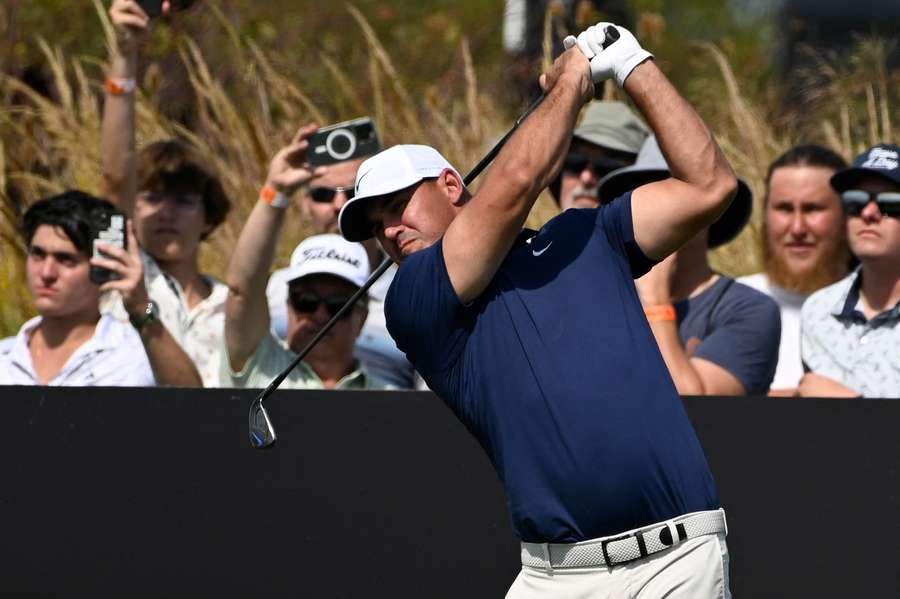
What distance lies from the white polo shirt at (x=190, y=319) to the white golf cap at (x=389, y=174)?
78.7 inches

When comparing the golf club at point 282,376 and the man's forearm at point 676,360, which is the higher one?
the golf club at point 282,376

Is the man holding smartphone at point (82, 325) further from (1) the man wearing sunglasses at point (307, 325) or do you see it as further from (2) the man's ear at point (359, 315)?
(2) the man's ear at point (359, 315)

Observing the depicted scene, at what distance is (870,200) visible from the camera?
5410 millimetres

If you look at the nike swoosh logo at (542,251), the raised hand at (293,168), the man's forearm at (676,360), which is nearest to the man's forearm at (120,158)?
the raised hand at (293,168)

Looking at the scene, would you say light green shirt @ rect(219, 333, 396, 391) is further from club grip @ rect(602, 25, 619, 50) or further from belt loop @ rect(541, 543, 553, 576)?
club grip @ rect(602, 25, 619, 50)

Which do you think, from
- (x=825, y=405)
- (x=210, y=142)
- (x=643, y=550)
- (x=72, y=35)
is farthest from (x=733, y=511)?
(x=72, y=35)

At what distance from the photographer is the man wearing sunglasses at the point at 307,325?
5.60m

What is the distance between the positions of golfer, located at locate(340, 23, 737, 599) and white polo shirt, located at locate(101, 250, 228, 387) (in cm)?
223

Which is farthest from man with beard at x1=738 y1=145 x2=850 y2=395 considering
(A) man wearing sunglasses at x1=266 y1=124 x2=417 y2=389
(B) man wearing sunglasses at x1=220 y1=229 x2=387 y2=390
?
(B) man wearing sunglasses at x1=220 y1=229 x2=387 y2=390

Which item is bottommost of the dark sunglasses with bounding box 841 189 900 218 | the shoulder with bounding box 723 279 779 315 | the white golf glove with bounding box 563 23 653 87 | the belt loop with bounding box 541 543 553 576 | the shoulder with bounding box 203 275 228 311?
the belt loop with bounding box 541 543 553 576

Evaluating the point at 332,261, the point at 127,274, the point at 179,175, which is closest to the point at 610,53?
the point at 332,261

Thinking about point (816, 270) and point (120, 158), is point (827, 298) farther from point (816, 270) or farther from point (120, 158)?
point (120, 158)

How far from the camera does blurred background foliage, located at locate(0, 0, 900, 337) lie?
8.27m

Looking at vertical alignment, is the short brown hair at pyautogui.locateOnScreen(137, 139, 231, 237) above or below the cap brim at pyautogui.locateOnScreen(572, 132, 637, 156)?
above
